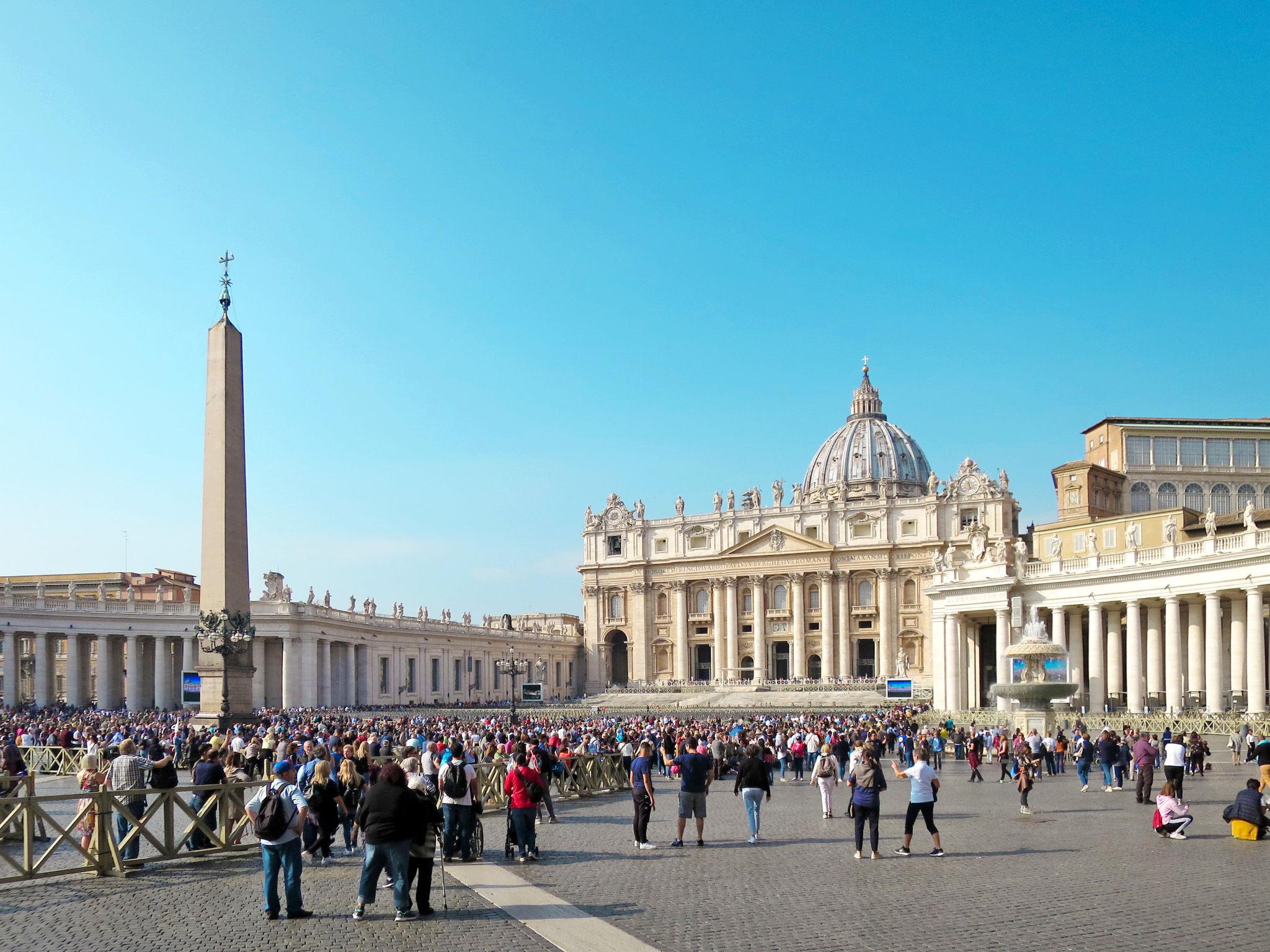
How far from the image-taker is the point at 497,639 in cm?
8812

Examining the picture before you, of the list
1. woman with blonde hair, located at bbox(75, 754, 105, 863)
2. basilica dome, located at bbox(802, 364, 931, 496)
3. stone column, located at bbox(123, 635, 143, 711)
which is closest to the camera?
woman with blonde hair, located at bbox(75, 754, 105, 863)

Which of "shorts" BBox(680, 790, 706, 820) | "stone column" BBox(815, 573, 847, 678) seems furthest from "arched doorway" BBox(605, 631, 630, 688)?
"shorts" BBox(680, 790, 706, 820)

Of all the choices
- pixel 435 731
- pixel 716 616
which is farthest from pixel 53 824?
pixel 716 616

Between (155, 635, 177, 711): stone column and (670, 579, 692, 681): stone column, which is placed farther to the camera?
(670, 579, 692, 681): stone column

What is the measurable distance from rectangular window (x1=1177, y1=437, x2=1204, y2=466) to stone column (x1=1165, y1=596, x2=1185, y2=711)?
27304 mm

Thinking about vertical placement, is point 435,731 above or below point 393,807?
below

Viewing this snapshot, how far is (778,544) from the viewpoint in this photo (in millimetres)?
92625

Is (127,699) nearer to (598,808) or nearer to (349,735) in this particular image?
(349,735)

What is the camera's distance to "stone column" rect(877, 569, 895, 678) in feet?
290

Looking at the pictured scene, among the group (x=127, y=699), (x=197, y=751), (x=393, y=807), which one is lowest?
(x=127, y=699)

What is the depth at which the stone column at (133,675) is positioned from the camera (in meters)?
59.5

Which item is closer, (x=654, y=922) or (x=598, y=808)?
(x=654, y=922)

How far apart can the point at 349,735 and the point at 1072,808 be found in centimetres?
1421

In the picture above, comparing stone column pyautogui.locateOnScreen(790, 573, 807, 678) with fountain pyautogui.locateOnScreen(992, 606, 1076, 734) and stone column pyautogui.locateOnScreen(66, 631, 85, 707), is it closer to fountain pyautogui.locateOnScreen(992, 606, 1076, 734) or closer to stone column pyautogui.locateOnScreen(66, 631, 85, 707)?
stone column pyautogui.locateOnScreen(66, 631, 85, 707)
